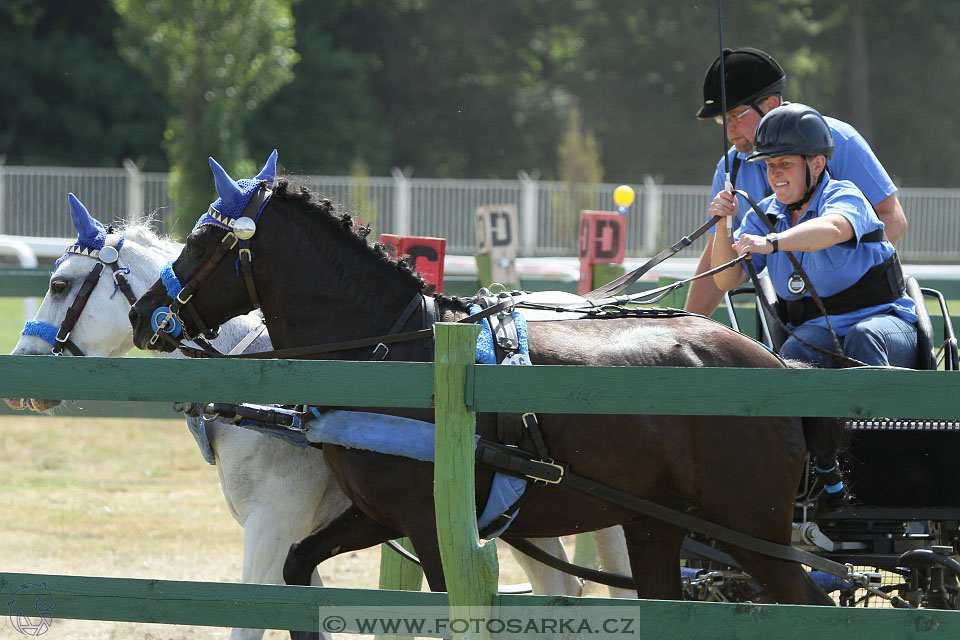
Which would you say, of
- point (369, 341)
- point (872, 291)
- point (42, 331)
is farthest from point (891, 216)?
point (42, 331)

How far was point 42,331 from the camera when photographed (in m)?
4.43

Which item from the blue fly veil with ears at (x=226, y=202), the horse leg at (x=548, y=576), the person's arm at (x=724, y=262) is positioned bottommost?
the horse leg at (x=548, y=576)

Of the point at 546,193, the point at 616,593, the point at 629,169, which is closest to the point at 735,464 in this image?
the point at 616,593

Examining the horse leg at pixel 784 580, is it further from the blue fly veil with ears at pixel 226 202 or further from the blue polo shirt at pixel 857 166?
the blue fly veil with ears at pixel 226 202

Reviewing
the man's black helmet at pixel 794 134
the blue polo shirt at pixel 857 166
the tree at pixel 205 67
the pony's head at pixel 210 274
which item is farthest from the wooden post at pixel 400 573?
the tree at pixel 205 67

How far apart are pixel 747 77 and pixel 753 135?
254mm

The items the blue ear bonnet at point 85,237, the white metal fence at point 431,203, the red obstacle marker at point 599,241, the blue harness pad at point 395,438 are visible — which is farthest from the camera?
the white metal fence at point 431,203

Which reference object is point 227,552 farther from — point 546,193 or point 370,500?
point 546,193

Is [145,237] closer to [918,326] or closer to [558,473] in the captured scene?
[558,473]

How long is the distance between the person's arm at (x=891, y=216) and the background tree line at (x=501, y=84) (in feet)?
81.8

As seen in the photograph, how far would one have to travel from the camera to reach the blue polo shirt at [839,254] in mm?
3988

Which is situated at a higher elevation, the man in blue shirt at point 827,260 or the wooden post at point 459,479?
the man in blue shirt at point 827,260

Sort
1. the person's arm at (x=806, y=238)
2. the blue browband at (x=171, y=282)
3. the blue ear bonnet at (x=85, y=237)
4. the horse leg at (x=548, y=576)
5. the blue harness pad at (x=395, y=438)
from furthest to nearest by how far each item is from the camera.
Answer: the horse leg at (x=548, y=576), the blue ear bonnet at (x=85, y=237), the blue browband at (x=171, y=282), the person's arm at (x=806, y=238), the blue harness pad at (x=395, y=438)

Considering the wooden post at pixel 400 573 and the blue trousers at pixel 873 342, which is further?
the wooden post at pixel 400 573
